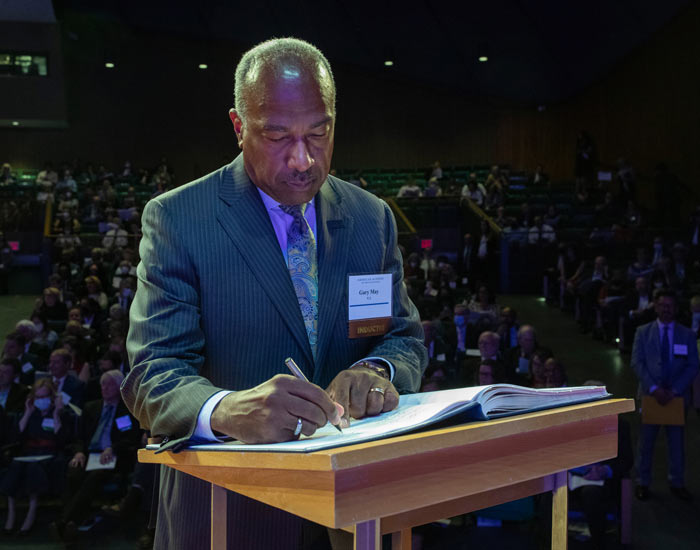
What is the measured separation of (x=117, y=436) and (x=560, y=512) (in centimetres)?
457

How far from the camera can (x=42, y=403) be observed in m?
5.30

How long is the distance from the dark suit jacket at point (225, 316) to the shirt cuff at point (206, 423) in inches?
4.3

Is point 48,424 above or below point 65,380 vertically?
below

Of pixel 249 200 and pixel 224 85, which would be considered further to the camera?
pixel 224 85

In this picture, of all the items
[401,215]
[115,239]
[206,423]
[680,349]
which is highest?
[401,215]

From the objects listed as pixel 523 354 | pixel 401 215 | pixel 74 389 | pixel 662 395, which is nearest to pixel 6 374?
pixel 74 389

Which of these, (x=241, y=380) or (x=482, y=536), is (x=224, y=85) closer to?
(x=482, y=536)

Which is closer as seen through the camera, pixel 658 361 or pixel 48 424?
pixel 48 424

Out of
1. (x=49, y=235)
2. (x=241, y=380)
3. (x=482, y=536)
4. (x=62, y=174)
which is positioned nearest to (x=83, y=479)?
(x=482, y=536)

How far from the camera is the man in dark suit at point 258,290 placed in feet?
3.96

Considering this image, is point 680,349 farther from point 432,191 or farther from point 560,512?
point 432,191

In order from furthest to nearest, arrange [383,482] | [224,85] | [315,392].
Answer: [224,85] → [315,392] → [383,482]

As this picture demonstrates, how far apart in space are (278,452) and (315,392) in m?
0.13

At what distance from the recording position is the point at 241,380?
133 cm
